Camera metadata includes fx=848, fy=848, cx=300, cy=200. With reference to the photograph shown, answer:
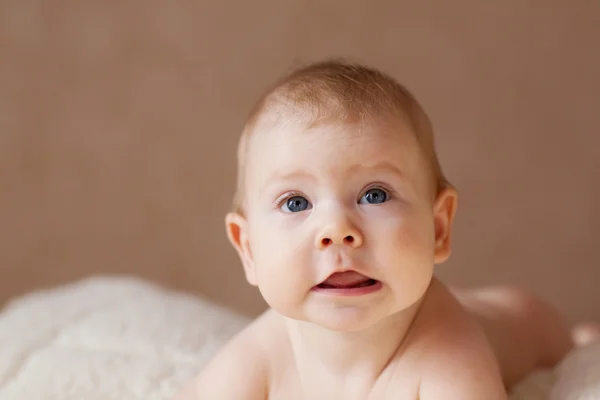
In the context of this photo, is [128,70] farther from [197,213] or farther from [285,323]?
[285,323]

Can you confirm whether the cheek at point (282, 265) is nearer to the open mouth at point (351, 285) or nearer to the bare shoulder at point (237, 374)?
the open mouth at point (351, 285)

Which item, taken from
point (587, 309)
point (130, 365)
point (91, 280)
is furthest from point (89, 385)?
point (587, 309)

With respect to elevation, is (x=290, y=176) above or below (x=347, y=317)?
above

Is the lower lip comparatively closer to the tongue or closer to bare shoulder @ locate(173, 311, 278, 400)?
the tongue

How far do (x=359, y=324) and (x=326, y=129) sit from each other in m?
0.17

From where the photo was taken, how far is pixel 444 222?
2.76ft

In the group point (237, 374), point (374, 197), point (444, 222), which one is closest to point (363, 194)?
point (374, 197)

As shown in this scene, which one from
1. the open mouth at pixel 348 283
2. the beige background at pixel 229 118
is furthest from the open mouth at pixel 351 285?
the beige background at pixel 229 118

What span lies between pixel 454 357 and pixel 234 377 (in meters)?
0.23

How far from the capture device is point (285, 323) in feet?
3.01

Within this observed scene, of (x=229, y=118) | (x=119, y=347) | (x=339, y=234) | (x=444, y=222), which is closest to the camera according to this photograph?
(x=339, y=234)

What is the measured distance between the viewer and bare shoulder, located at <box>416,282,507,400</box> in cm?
79

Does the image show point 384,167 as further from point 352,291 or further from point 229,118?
point 229,118

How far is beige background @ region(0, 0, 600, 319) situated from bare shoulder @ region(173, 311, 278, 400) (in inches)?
32.6
